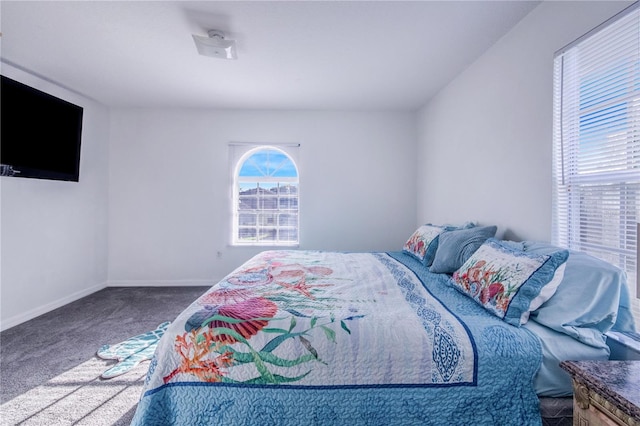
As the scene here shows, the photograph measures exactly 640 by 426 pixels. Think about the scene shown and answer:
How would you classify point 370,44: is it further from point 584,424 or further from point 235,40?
point 584,424

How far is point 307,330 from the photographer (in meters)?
1.15

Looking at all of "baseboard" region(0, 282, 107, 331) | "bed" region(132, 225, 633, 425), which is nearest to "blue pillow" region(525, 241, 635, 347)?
"bed" region(132, 225, 633, 425)

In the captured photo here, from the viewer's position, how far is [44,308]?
2926mm

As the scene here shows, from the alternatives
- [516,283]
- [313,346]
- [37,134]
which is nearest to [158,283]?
[37,134]

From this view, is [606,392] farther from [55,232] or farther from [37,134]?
[55,232]

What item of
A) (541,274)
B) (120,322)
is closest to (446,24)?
(541,274)

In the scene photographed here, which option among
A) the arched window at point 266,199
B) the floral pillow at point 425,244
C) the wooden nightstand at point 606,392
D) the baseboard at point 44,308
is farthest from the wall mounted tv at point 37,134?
the wooden nightstand at point 606,392

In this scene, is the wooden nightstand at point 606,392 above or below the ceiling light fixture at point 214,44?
below

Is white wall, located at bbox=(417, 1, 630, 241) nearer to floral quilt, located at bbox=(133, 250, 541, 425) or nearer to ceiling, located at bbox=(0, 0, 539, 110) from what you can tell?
ceiling, located at bbox=(0, 0, 539, 110)

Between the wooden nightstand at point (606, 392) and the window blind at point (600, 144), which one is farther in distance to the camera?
the window blind at point (600, 144)

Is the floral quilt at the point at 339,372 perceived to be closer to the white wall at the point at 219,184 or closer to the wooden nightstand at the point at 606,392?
the wooden nightstand at the point at 606,392

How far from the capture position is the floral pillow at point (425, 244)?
7.58 feet

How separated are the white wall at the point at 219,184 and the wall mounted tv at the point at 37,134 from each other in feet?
2.78

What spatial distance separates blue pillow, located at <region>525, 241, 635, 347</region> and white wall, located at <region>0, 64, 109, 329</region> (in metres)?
4.25
